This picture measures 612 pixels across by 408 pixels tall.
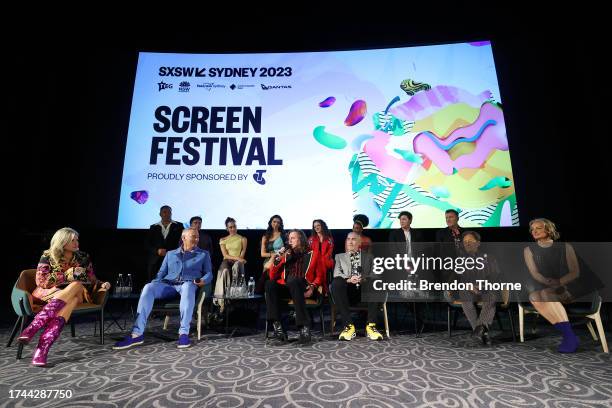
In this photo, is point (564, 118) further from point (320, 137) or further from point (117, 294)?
point (117, 294)

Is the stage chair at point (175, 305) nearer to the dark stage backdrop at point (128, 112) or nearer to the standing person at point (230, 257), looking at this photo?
the standing person at point (230, 257)

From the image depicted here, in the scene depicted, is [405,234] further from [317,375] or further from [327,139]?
[317,375]

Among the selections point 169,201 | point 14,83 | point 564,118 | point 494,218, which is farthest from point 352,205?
point 14,83

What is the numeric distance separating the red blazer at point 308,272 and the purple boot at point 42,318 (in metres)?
1.82

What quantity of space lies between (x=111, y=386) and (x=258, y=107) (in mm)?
4230

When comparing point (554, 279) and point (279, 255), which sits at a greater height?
point (279, 255)

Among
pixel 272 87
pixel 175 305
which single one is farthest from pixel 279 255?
pixel 272 87

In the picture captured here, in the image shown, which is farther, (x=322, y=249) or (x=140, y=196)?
(x=140, y=196)

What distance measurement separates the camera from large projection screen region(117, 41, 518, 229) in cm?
475

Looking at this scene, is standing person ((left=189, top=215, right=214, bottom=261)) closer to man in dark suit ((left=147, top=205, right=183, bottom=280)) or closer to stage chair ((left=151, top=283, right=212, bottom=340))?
man in dark suit ((left=147, top=205, right=183, bottom=280))

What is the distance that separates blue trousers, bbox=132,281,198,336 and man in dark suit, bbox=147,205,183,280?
3.67 ft

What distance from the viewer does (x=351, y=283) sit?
351 cm

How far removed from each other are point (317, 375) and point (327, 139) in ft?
11.8

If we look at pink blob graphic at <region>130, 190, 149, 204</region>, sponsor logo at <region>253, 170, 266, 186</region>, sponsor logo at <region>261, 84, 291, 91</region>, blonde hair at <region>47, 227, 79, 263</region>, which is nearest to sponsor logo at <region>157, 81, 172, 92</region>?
sponsor logo at <region>261, 84, 291, 91</region>
